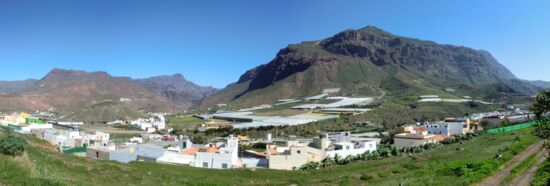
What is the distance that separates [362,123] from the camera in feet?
418

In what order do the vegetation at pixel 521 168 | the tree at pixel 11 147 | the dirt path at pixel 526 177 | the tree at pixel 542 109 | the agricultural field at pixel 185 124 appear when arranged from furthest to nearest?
the agricultural field at pixel 185 124 → the vegetation at pixel 521 168 → the dirt path at pixel 526 177 → the tree at pixel 11 147 → the tree at pixel 542 109

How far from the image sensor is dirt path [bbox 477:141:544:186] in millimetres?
22562

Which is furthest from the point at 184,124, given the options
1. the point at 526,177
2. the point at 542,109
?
the point at 542,109

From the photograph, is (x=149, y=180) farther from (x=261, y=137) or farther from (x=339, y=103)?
(x=339, y=103)

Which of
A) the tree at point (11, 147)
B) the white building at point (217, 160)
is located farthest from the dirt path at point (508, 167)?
the white building at point (217, 160)

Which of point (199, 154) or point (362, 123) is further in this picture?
point (362, 123)

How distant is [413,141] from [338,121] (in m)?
66.0

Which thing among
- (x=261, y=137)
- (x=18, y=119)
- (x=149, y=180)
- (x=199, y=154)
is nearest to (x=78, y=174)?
(x=149, y=180)

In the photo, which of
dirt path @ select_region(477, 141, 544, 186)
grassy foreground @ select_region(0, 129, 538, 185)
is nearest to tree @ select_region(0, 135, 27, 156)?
grassy foreground @ select_region(0, 129, 538, 185)

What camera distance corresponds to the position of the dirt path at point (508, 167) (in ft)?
74.0

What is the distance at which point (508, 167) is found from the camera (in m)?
26.7

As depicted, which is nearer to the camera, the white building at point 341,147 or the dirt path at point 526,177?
the dirt path at point 526,177

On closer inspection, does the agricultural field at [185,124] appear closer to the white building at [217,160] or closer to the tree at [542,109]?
the white building at [217,160]

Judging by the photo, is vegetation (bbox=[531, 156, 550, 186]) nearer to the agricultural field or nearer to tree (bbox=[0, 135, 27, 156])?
tree (bbox=[0, 135, 27, 156])
